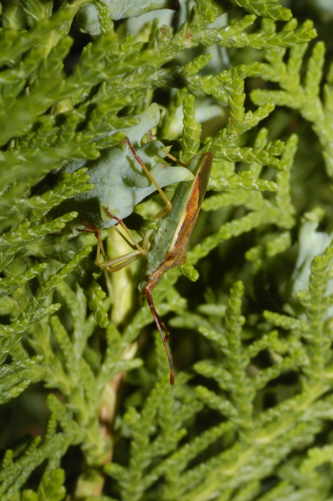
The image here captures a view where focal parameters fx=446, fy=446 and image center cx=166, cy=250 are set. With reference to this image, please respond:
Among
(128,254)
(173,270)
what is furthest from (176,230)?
(173,270)

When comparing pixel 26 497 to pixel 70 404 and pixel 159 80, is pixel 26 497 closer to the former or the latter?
pixel 70 404

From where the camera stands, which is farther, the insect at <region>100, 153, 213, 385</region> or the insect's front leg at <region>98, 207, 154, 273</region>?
the insect's front leg at <region>98, 207, 154, 273</region>

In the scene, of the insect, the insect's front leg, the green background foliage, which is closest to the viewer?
the green background foliage

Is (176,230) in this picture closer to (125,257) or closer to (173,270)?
(125,257)

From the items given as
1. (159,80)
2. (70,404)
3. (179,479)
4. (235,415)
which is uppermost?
(159,80)

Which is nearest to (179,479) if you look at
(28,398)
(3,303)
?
(28,398)

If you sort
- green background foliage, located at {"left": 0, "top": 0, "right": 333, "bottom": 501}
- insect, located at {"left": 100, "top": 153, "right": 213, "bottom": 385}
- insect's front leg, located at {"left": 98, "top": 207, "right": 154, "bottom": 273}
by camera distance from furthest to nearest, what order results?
insect's front leg, located at {"left": 98, "top": 207, "right": 154, "bottom": 273}
insect, located at {"left": 100, "top": 153, "right": 213, "bottom": 385}
green background foliage, located at {"left": 0, "top": 0, "right": 333, "bottom": 501}
